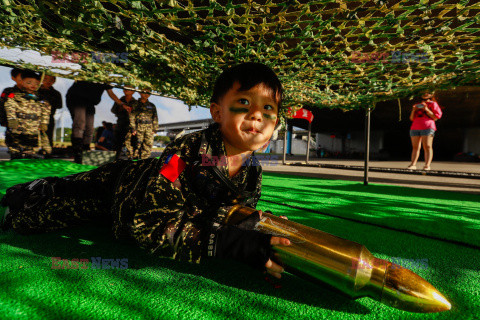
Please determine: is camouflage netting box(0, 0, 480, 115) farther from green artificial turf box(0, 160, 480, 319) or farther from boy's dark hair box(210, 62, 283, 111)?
green artificial turf box(0, 160, 480, 319)

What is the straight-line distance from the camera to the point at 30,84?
3783 millimetres

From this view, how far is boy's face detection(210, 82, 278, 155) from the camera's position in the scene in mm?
1060

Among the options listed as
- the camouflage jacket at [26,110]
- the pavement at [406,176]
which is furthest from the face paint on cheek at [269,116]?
the camouflage jacket at [26,110]

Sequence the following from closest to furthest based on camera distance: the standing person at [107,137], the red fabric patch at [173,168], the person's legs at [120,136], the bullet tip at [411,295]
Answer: the bullet tip at [411,295]
the red fabric patch at [173,168]
the person's legs at [120,136]
the standing person at [107,137]

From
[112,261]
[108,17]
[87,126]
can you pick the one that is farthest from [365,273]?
[87,126]

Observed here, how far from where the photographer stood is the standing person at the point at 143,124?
207 inches

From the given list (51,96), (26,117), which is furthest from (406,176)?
(26,117)

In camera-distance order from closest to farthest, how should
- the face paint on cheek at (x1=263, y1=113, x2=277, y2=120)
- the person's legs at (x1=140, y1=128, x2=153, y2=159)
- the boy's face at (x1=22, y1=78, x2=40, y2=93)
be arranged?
the face paint on cheek at (x1=263, y1=113, x2=277, y2=120)
the boy's face at (x1=22, y1=78, x2=40, y2=93)
the person's legs at (x1=140, y1=128, x2=153, y2=159)

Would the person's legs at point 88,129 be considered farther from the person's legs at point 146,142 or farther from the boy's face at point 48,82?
the person's legs at point 146,142

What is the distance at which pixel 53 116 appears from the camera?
4.36m

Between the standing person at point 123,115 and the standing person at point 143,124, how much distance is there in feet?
0.44

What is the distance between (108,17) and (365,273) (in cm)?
183

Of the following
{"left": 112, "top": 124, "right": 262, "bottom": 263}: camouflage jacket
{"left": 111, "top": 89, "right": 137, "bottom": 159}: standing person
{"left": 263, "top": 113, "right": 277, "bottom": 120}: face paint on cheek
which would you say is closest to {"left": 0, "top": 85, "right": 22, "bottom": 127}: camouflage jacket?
{"left": 111, "top": 89, "right": 137, "bottom": 159}: standing person

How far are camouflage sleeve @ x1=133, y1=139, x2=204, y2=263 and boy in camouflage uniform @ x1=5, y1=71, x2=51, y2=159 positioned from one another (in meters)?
4.10
